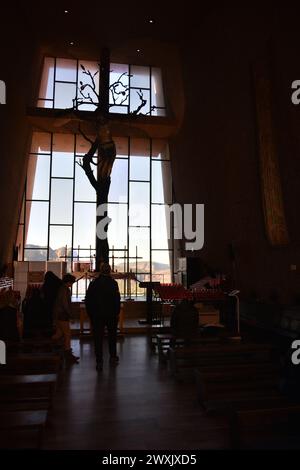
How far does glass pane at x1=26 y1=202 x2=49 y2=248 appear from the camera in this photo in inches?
430

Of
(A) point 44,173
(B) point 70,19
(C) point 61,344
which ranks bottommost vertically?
(C) point 61,344

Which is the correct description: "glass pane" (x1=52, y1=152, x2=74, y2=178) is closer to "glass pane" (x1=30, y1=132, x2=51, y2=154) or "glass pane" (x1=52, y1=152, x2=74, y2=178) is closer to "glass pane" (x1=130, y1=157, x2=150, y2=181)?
"glass pane" (x1=30, y1=132, x2=51, y2=154)

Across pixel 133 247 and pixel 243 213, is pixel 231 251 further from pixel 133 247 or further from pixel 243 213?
pixel 133 247

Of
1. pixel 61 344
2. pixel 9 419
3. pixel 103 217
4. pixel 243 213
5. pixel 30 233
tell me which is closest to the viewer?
pixel 9 419

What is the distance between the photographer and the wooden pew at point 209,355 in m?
3.71

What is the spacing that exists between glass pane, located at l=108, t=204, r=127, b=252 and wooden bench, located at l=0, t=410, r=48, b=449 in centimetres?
922

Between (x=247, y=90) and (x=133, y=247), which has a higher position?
(x=247, y=90)

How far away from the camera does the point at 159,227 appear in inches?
458

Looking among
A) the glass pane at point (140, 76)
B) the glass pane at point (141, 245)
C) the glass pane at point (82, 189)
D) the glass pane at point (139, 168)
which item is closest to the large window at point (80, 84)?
the glass pane at point (140, 76)

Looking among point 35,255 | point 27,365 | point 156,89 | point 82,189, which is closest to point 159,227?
point 82,189

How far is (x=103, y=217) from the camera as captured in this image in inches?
352

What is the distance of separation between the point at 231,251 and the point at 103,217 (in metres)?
3.42

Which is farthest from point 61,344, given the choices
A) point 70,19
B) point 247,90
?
point 70,19

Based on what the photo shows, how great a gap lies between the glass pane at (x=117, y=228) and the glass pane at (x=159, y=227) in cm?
96
